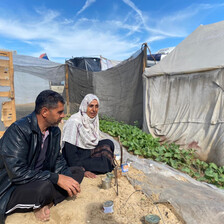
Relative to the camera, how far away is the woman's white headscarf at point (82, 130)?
289 cm

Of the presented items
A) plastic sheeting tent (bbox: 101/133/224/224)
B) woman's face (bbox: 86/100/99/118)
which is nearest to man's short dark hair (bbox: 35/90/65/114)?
woman's face (bbox: 86/100/99/118)

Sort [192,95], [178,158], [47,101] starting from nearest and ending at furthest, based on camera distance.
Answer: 1. [47,101]
2. [178,158]
3. [192,95]

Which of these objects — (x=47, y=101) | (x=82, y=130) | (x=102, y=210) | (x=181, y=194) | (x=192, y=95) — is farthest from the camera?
(x=192, y=95)

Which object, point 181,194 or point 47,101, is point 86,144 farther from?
point 181,194

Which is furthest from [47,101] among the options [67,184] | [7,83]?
[7,83]

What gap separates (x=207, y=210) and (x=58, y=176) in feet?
4.82

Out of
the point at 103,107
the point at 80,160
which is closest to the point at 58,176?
the point at 80,160

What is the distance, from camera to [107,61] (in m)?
12.3

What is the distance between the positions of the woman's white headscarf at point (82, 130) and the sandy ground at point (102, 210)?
0.79m

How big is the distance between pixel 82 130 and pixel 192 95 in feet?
9.65

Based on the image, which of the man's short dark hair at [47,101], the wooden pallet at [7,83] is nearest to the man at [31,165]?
the man's short dark hair at [47,101]

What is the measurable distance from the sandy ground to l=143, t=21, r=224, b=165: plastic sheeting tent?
7.77 feet

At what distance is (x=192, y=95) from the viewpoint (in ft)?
15.1

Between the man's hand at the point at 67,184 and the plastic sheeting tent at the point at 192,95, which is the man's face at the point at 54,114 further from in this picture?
the plastic sheeting tent at the point at 192,95
